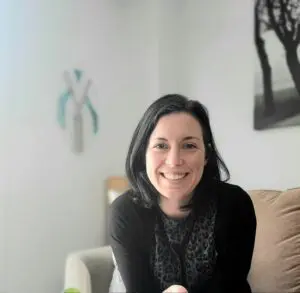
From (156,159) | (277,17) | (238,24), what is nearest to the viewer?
(156,159)

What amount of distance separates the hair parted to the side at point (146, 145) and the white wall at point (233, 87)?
948 mm

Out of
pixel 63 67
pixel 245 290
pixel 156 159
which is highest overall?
pixel 63 67

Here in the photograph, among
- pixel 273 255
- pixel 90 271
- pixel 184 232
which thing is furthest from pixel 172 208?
pixel 90 271

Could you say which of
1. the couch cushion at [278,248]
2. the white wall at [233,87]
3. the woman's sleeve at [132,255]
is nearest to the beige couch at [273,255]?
the couch cushion at [278,248]

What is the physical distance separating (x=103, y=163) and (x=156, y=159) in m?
1.42

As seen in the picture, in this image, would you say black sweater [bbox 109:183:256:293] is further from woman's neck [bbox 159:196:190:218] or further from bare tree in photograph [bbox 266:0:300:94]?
bare tree in photograph [bbox 266:0:300:94]

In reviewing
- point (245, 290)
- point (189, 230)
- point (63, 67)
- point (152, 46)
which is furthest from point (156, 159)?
point (152, 46)

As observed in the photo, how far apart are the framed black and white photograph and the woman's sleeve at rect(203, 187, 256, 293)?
897mm

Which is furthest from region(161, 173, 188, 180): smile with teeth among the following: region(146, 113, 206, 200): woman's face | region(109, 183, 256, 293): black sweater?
region(109, 183, 256, 293): black sweater

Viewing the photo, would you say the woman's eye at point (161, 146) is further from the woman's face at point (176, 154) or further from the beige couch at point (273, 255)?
the beige couch at point (273, 255)

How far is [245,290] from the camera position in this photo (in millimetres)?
820

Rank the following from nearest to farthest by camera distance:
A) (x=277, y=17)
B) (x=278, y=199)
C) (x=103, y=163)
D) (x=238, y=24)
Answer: (x=278, y=199)
(x=277, y=17)
(x=238, y=24)
(x=103, y=163)

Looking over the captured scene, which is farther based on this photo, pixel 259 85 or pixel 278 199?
pixel 259 85

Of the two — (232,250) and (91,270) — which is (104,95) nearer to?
(91,270)
